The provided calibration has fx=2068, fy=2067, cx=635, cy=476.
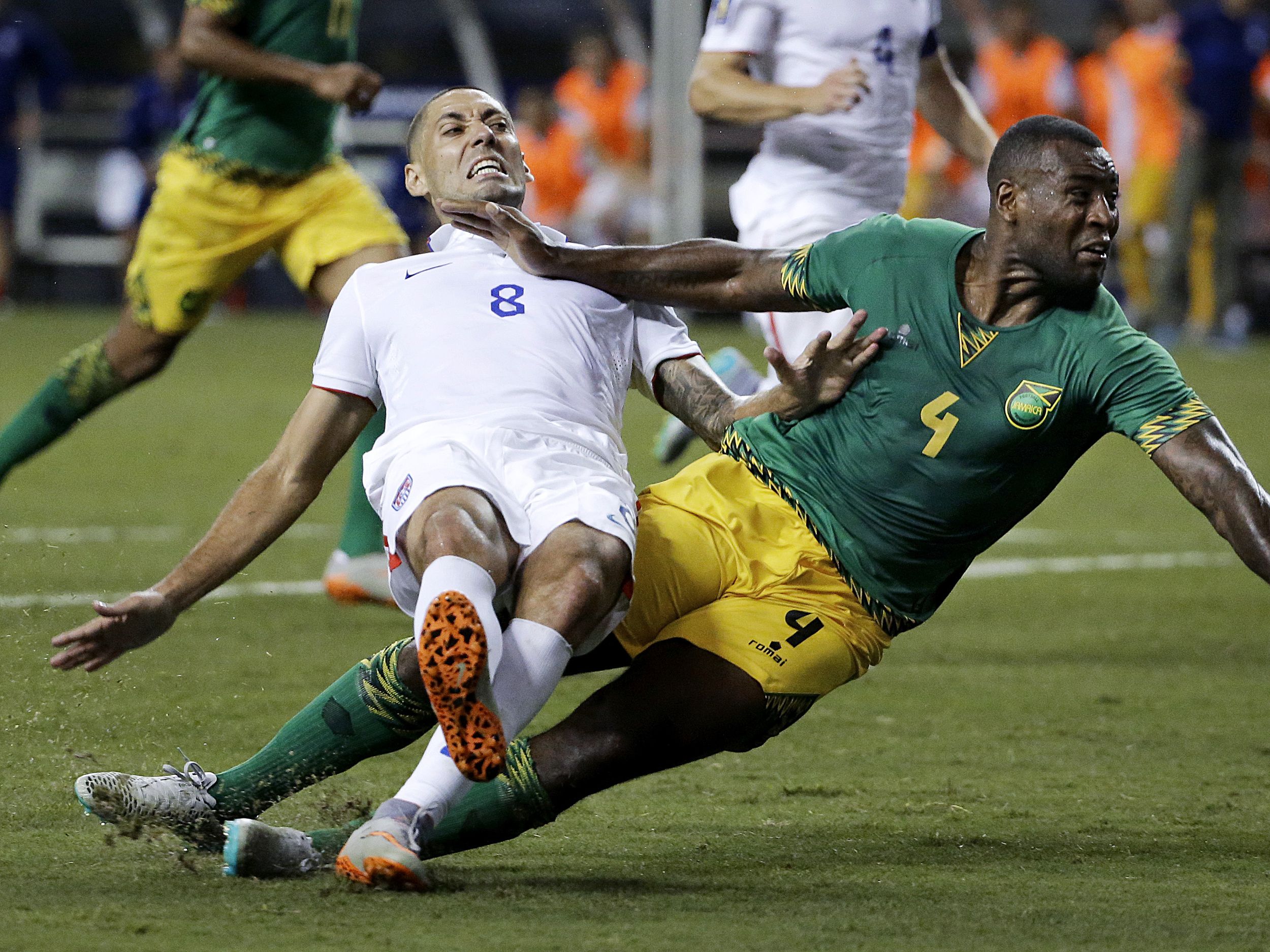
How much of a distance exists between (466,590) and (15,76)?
1631 cm

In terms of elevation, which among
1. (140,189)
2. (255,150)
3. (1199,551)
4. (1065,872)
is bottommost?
(140,189)

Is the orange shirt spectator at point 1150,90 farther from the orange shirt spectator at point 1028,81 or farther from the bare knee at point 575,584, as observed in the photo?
the bare knee at point 575,584

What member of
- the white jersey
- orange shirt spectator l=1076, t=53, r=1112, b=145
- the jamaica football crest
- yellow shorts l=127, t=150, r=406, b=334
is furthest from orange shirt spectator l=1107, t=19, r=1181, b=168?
the jamaica football crest

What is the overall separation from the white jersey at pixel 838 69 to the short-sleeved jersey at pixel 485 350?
8.05 ft

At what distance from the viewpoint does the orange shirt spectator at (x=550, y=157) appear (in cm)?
1992

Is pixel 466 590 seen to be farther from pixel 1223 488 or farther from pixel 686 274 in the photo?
pixel 1223 488

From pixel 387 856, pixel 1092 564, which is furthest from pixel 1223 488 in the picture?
pixel 1092 564

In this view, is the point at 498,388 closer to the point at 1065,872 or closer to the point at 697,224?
the point at 1065,872

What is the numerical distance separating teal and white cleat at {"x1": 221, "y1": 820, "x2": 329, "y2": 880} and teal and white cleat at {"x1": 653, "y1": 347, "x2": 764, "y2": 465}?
3.65 m

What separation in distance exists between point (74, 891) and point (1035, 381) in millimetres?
1871

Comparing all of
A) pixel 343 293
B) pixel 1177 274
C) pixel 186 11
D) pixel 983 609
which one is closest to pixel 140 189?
pixel 1177 274

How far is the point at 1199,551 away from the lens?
801 cm

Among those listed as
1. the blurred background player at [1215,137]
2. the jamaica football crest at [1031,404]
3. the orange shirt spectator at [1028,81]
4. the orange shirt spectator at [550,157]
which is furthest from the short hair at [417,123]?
the orange shirt spectator at [550,157]

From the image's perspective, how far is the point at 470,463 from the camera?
3.60 m
